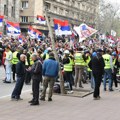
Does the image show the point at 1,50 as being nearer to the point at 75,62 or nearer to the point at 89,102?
the point at 75,62

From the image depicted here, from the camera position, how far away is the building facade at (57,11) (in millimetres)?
72700

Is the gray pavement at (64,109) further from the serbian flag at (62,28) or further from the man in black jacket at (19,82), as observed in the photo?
the serbian flag at (62,28)

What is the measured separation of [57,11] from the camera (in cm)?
8150

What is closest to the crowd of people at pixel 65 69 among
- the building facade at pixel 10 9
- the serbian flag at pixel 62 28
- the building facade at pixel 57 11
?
the serbian flag at pixel 62 28

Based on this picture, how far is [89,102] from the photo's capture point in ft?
46.1

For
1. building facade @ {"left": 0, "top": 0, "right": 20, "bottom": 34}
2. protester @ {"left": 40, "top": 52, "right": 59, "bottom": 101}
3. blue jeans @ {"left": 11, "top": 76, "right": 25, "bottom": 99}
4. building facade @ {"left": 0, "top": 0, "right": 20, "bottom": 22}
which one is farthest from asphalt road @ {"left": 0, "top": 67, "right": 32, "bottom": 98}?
building facade @ {"left": 0, "top": 0, "right": 20, "bottom": 22}

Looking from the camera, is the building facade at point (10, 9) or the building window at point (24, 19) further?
the building window at point (24, 19)

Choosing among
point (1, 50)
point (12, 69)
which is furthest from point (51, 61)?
point (1, 50)

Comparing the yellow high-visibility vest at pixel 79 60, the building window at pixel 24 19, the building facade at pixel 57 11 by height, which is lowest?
the yellow high-visibility vest at pixel 79 60

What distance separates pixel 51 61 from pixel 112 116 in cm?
363

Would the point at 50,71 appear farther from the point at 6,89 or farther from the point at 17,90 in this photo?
the point at 6,89

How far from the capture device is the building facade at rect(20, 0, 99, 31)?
72700mm

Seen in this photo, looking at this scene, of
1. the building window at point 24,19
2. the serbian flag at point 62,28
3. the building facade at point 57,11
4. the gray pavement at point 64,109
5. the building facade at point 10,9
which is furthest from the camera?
the building window at point 24,19

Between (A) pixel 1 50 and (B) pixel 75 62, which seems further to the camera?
(A) pixel 1 50
